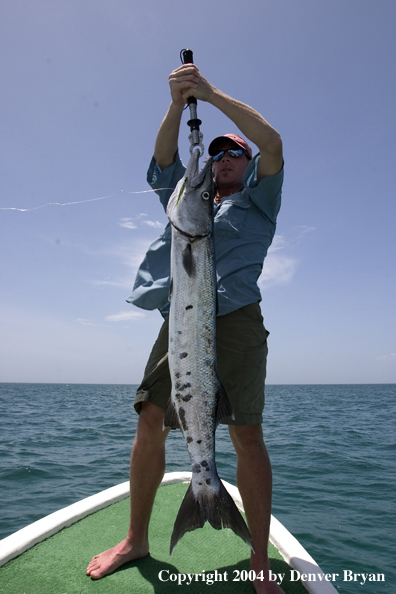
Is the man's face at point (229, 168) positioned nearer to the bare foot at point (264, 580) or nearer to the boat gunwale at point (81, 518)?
the bare foot at point (264, 580)

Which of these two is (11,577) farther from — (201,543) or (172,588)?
(201,543)

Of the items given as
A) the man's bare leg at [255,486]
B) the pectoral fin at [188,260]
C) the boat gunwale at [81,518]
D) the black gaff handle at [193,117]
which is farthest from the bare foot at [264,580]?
the black gaff handle at [193,117]

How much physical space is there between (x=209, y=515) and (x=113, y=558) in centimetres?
103

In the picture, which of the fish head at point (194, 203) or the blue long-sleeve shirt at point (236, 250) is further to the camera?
the blue long-sleeve shirt at point (236, 250)

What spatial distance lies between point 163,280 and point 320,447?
38.2ft

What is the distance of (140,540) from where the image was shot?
9.37ft

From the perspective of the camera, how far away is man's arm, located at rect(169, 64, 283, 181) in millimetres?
2699

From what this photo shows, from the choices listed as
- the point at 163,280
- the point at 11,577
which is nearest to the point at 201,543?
the point at 11,577

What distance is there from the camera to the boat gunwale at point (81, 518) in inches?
106

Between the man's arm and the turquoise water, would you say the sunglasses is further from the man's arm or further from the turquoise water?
the turquoise water

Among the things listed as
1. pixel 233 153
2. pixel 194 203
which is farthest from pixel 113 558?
pixel 233 153

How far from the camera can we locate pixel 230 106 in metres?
2.70

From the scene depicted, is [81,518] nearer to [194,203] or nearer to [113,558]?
[113,558]

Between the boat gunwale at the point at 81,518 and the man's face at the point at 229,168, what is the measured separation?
3.04 meters
